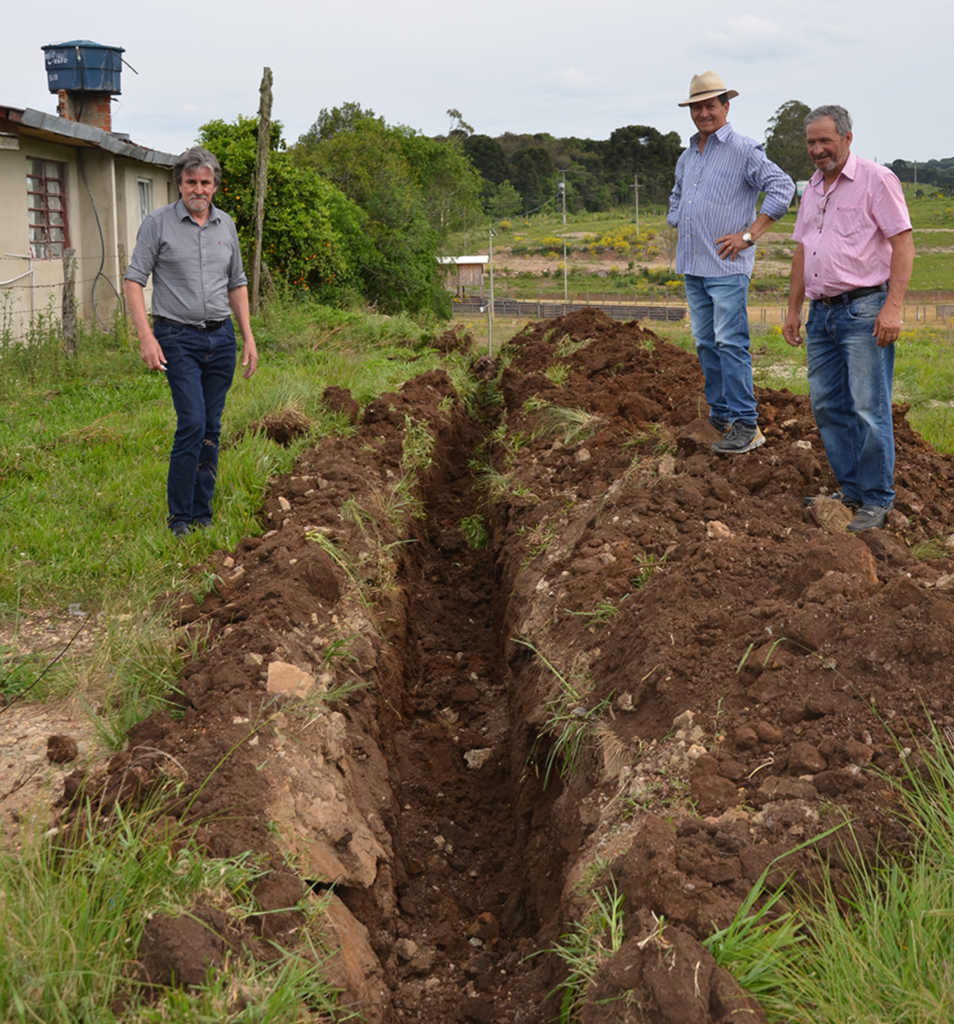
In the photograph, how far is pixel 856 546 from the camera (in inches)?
158

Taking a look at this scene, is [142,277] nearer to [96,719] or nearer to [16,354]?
[96,719]

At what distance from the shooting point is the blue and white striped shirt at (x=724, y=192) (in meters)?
5.59

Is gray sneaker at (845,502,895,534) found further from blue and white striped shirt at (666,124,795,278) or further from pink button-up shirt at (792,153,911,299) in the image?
blue and white striped shirt at (666,124,795,278)

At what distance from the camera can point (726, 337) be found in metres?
5.75

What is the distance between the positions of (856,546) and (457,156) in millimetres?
43652

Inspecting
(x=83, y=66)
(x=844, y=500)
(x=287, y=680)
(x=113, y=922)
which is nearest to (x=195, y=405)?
(x=287, y=680)

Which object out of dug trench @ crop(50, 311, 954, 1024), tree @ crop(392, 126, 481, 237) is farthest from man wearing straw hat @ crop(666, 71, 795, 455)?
tree @ crop(392, 126, 481, 237)

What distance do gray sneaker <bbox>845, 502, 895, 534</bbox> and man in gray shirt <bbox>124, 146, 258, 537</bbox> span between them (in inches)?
139

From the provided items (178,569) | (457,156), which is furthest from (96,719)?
(457,156)

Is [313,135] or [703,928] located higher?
[313,135]

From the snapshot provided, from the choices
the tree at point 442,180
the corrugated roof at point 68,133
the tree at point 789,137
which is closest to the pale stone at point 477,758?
the corrugated roof at point 68,133

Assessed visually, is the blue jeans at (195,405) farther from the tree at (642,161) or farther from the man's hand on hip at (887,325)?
the tree at (642,161)

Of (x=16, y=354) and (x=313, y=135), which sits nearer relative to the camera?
(x=16, y=354)

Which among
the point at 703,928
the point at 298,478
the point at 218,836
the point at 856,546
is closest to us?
the point at 703,928
